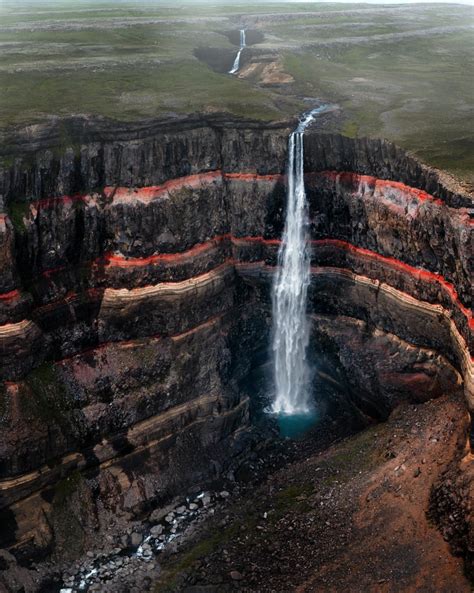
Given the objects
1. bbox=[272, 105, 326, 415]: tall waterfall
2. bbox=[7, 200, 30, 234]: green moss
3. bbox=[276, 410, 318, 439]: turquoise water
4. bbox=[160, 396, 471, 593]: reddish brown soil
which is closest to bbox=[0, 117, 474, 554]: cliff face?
bbox=[7, 200, 30, 234]: green moss

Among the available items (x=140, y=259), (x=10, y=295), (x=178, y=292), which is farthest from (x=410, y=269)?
(x=10, y=295)

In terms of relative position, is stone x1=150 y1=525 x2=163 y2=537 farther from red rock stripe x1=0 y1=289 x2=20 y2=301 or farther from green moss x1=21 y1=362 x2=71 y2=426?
red rock stripe x1=0 y1=289 x2=20 y2=301

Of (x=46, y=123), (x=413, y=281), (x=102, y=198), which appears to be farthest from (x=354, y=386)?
(x=46, y=123)

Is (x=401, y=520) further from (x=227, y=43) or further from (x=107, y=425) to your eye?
(x=227, y=43)

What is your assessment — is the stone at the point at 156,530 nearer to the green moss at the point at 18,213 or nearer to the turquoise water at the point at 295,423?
the turquoise water at the point at 295,423

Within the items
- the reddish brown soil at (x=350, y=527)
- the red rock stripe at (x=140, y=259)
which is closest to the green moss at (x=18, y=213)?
the red rock stripe at (x=140, y=259)
